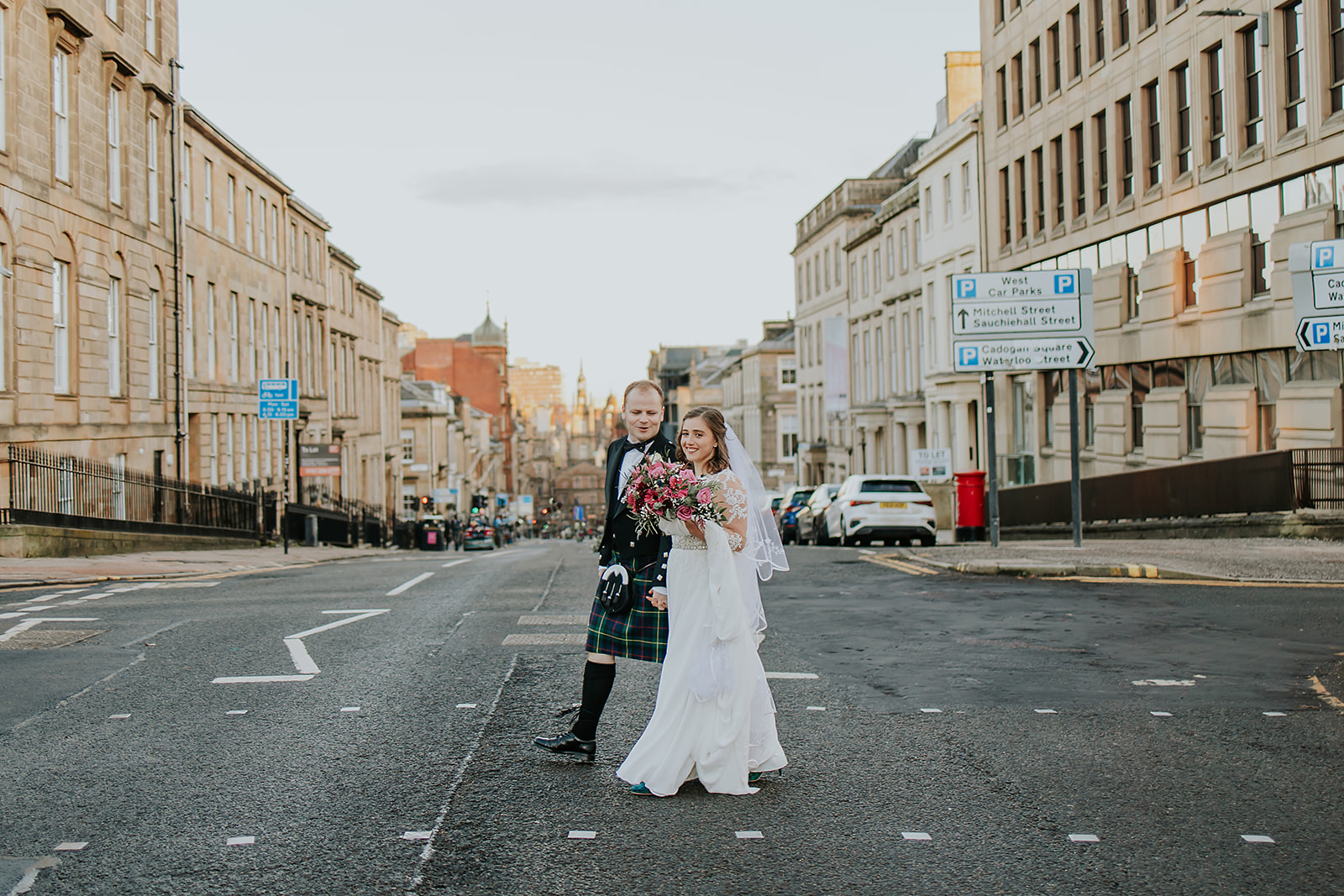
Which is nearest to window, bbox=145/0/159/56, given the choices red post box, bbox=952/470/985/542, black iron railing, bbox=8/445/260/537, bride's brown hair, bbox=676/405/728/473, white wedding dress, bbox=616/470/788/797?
black iron railing, bbox=8/445/260/537

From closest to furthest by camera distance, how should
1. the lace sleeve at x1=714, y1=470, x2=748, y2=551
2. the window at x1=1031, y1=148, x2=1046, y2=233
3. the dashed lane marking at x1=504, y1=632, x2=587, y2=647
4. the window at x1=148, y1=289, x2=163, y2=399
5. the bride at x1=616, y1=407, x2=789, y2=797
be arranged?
the bride at x1=616, y1=407, x2=789, y2=797, the lace sleeve at x1=714, y1=470, x2=748, y2=551, the dashed lane marking at x1=504, y1=632, x2=587, y2=647, the window at x1=148, y1=289, x2=163, y2=399, the window at x1=1031, y1=148, x2=1046, y2=233

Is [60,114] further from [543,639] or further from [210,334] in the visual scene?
[543,639]

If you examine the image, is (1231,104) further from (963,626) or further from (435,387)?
(435,387)

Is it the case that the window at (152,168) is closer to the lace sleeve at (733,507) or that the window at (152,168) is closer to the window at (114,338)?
the window at (114,338)

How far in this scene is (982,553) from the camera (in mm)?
20031

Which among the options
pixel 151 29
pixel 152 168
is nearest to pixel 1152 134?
pixel 152 168

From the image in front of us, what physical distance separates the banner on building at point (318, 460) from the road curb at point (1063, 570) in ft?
74.5

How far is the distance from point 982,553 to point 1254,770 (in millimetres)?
13968

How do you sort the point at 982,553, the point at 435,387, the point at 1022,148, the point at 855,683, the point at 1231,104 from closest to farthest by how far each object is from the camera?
the point at 855,683 → the point at 982,553 → the point at 1231,104 → the point at 1022,148 → the point at 435,387

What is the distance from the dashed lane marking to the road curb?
7.98 metres

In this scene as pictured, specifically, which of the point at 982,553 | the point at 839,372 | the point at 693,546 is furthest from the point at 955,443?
the point at 693,546

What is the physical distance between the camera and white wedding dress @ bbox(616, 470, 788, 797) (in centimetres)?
590

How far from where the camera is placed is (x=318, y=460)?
121 ft

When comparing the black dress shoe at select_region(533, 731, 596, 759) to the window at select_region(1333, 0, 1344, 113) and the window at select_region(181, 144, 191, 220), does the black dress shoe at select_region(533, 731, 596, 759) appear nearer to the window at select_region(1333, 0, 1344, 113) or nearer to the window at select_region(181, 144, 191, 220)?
the window at select_region(1333, 0, 1344, 113)
